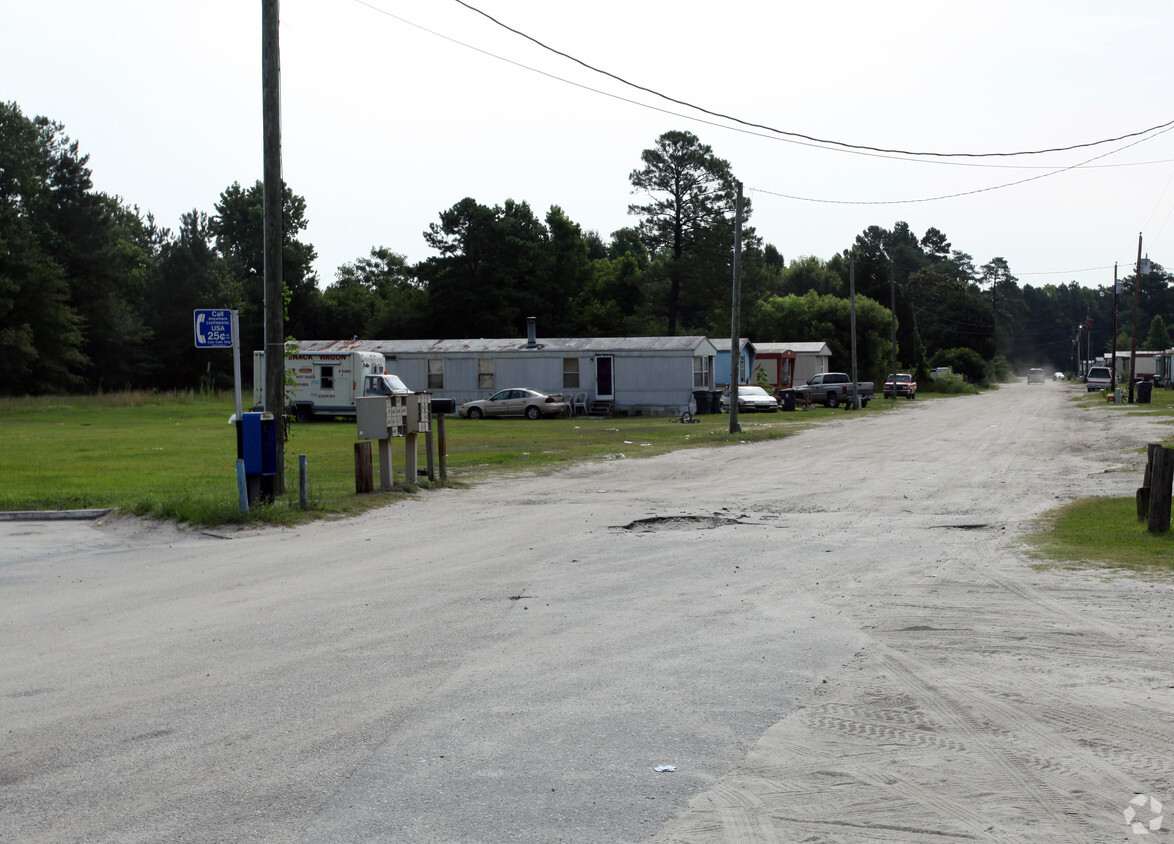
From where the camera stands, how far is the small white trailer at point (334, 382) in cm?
4116

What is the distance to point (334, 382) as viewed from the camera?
4169 centimetres

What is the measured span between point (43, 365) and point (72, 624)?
5912 centimetres

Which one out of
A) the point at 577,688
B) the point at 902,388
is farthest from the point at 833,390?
the point at 577,688

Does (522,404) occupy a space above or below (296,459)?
above

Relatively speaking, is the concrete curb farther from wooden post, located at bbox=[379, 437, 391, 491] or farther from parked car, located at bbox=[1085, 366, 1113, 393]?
parked car, located at bbox=[1085, 366, 1113, 393]

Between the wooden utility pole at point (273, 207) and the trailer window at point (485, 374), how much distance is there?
32549 mm

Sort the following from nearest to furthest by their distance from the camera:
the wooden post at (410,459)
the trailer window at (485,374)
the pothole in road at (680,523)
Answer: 1. the pothole in road at (680,523)
2. the wooden post at (410,459)
3. the trailer window at (485,374)

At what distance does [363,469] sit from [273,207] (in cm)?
418

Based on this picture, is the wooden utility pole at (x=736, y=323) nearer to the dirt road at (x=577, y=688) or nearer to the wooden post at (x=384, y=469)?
the wooden post at (x=384, y=469)

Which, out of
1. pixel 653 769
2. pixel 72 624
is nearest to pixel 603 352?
pixel 72 624

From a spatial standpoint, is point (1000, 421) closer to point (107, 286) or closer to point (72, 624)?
point (72, 624)

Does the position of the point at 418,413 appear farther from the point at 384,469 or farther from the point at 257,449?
the point at 257,449

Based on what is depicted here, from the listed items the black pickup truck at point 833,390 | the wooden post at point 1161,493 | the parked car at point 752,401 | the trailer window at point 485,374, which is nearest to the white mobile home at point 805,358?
the black pickup truck at point 833,390

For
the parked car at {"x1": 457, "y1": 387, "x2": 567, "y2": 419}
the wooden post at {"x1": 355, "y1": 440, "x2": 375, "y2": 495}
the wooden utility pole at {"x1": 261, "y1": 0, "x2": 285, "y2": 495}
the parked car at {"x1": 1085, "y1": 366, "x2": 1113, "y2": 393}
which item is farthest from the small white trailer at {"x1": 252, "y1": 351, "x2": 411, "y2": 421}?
the parked car at {"x1": 1085, "y1": 366, "x2": 1113, "y2": 393}
